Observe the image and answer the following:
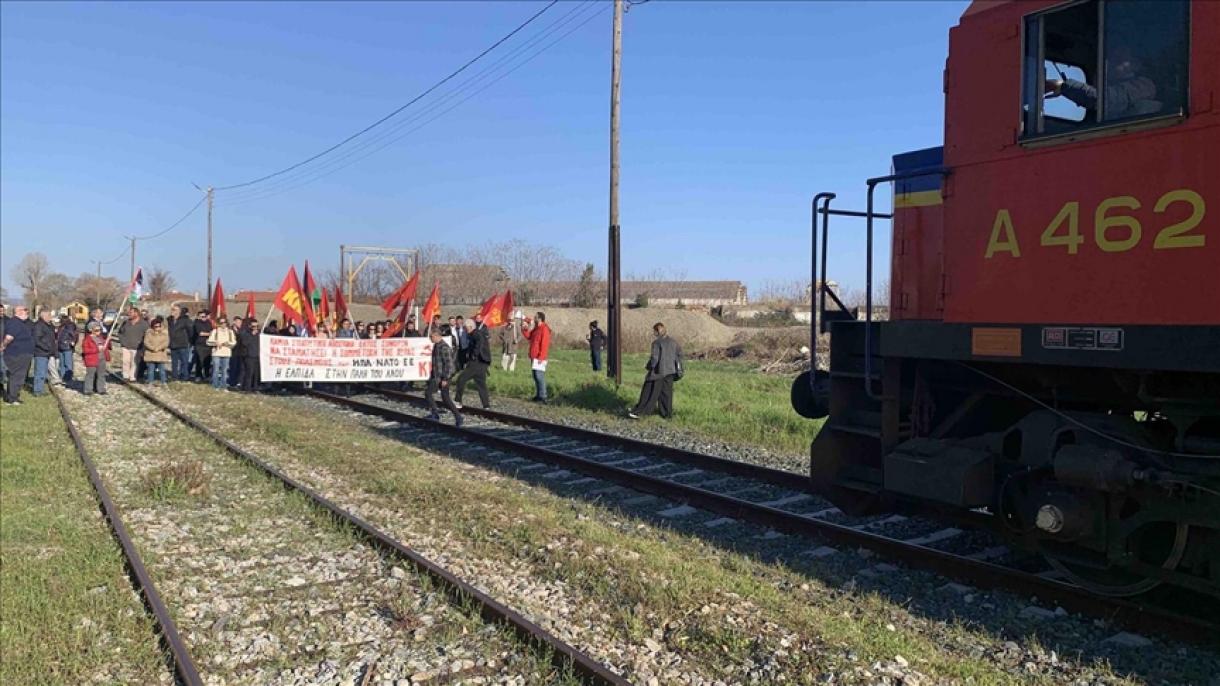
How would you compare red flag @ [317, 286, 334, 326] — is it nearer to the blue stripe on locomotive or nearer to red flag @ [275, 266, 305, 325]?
red flag @ [275, 266, 305, 325]

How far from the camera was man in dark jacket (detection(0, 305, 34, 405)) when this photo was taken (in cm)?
1712

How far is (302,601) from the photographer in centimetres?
594

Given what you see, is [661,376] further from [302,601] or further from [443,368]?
[302,601]

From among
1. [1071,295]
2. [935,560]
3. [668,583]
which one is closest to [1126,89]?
[1071,295]

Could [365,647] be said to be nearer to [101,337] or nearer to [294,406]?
[294,406]

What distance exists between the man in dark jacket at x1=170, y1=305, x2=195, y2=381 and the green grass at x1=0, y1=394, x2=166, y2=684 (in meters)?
12.3

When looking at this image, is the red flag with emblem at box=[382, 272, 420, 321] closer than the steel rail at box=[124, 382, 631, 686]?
No

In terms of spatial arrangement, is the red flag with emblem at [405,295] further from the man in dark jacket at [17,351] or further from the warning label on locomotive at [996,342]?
the warning label on locomotive at [996,342]

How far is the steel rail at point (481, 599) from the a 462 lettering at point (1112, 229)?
3.60m

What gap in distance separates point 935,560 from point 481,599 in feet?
10.8

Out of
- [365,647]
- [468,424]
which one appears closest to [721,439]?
[468,424]

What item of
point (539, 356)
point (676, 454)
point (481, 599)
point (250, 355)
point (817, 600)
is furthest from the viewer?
point (250, 355)

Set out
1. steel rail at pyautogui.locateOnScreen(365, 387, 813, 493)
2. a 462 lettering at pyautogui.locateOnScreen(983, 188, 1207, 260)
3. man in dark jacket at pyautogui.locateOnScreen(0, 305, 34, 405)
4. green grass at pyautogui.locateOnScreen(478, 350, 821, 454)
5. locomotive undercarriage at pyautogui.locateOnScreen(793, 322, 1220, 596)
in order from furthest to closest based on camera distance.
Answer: man in dark jacket at pyautogui.locateOnScreen(0, 305, 34, 405) < green grass at pyautogui.locateOnScreen(478, 350, 821, 454) < steel rail at pyautogui.locateOnScreen(365, 387, 813, 493) < locomotive undercarriage at pyautogui.locateOnScreen(793, 322, 1220, 596) < a 462 lettering at pyautogui.locateOnScreen(983, 188, 1207, 260)

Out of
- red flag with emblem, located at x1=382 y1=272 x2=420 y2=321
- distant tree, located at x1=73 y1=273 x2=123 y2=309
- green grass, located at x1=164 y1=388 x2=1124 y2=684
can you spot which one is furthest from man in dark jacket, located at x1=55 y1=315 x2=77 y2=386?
distant tree, located at x1=73 y1=273 x2=123 y2=309
